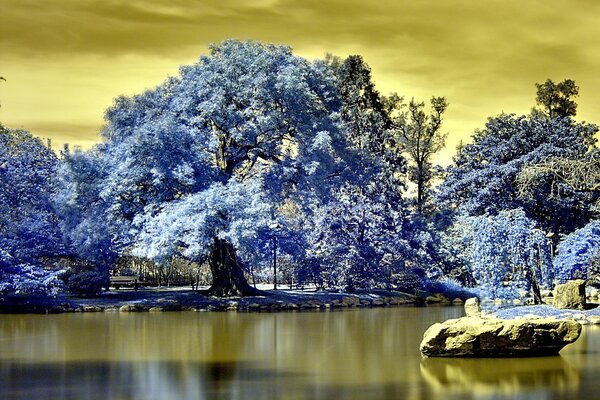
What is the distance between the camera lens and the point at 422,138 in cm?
4516

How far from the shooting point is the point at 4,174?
31.0 m

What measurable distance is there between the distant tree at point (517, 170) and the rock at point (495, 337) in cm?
2116

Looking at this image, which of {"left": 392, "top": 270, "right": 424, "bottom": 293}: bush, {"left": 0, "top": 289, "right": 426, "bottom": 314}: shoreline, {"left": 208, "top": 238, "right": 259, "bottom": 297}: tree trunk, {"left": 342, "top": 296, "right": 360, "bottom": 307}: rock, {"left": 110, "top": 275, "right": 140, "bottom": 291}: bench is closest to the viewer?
{"left": 0, "top": 289, "right": 426, "bottom": 314}: shoreline

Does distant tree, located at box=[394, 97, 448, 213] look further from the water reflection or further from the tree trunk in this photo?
the water reflection

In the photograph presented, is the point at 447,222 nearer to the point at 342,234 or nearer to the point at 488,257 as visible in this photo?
the point at 342,234

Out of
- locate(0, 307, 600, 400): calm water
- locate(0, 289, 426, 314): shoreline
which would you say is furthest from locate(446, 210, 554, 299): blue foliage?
locate(0, 289, 426, 314): shoreline

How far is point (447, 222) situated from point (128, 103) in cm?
1681

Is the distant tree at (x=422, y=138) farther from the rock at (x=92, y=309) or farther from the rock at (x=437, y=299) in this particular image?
the rock at (x=92, y=309)

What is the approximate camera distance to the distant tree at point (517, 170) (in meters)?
36.1

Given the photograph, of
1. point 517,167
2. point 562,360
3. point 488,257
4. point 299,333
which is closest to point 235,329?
point 299,333

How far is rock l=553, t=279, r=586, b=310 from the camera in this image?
23.3 m

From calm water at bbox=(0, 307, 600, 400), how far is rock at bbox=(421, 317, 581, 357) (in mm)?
327

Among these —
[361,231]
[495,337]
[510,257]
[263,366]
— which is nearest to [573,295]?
[510,257]

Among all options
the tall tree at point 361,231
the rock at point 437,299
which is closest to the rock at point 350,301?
the tall tree at point 361,231
